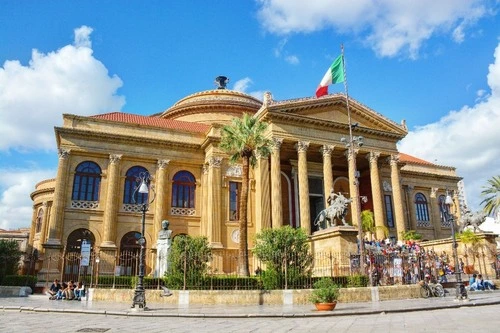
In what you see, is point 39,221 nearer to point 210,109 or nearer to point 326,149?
point 210,109

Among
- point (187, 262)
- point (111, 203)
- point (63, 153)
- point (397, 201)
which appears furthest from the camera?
point (397, 201)

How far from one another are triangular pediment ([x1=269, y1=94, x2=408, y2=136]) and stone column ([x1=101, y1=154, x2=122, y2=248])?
13.0 m

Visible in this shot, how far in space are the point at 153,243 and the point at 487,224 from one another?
165 feet

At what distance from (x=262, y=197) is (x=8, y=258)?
1715cm

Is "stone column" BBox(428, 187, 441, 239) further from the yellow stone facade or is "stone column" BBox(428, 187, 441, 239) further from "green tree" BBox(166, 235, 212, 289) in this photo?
"green tree" BBox(166, 235, 212, 289)

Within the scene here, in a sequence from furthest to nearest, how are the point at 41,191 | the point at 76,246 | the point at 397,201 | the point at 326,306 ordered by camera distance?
1. the point at 41,191
2. the point at 397,201
3. the point at 76,246
4. the point at 326,306

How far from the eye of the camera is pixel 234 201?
1302 inches

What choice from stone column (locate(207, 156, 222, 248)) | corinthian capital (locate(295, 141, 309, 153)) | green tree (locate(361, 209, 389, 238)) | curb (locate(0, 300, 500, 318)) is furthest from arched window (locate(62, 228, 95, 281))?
green tree (locate(361, 209, 389, 238))

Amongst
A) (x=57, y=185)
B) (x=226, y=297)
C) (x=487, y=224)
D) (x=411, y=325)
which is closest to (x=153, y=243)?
(x=57, y=185)

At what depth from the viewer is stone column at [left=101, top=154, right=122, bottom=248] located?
29875 millimetres

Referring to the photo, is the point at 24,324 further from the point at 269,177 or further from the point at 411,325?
the point at 269,177

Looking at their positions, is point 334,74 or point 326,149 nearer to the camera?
point 334,74

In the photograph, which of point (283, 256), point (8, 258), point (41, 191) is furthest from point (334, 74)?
point (41, 191)

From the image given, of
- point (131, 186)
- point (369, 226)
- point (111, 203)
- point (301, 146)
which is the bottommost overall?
point (369, 226)
